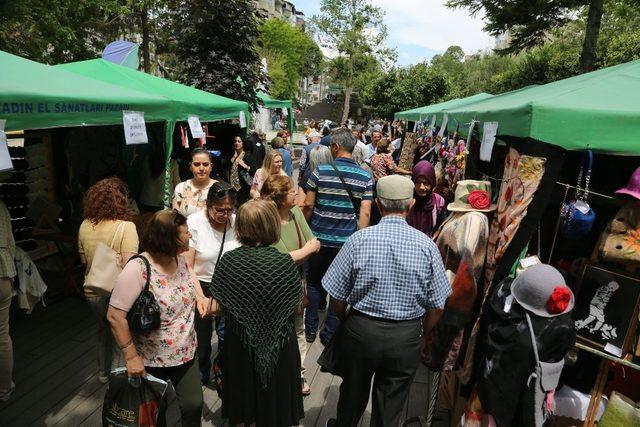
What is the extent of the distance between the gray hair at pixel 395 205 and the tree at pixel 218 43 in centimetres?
776

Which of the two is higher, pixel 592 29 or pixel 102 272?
pixel 592 29

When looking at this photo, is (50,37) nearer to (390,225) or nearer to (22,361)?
(22,361)

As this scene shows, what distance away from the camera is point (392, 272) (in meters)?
2.24

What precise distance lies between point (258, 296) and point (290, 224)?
1.00 meters

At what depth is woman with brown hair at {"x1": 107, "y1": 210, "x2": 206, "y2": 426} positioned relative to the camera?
2.17 metres

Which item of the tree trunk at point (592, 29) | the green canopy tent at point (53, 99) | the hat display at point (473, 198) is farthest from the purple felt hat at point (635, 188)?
the tree trunk at point (592, 29)

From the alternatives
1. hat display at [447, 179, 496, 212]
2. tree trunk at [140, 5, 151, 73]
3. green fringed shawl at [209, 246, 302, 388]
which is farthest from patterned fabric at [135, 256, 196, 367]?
tree trunk at [140, 5, 151, 73]

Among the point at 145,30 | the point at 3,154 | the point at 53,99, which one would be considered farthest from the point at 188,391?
the point at 145,30

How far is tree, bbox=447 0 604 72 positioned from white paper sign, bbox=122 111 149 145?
9.64 metres

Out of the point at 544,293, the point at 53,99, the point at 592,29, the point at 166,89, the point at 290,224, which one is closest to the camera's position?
the point at 544,293

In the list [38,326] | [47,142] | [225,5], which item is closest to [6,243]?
[38,326]

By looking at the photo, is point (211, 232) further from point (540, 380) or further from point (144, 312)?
point (540, 380)

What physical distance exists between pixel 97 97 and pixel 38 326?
2528 millimetres

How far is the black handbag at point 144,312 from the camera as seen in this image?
2168 mm
